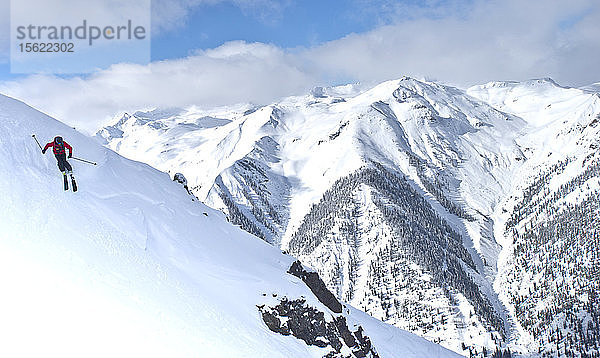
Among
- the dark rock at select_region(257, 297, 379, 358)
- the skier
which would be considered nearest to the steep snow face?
the skier

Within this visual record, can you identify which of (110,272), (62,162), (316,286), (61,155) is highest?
(61,155)

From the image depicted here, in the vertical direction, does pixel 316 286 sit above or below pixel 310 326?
below

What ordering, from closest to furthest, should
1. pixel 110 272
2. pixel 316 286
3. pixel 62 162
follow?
pixel 110 272, pixel 62 162, pixel 316 286

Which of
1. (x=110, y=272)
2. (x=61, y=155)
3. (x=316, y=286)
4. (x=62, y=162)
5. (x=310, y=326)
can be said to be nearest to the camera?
(x=110, y=272)

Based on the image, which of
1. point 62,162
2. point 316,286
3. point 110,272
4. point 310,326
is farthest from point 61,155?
point 316,286

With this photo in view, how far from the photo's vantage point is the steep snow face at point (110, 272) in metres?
21.3

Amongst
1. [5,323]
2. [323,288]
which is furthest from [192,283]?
[323,288]

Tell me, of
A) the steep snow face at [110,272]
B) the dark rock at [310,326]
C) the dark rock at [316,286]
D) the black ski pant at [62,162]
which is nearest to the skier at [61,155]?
the black ski pant at [62,162]

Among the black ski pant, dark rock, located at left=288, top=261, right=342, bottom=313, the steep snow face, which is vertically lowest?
dark rock, located at left=288, top=261, right=342, bottom=313

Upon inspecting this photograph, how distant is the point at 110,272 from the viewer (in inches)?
1040

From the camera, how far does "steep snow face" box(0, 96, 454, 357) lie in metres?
21.3

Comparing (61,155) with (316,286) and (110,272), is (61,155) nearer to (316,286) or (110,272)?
(110,272)

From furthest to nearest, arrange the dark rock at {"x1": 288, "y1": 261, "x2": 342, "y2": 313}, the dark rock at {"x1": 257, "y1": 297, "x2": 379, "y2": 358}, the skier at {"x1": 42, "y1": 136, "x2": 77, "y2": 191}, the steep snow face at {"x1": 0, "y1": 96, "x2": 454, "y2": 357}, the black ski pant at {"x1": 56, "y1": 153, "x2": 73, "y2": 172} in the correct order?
the dark rock at {"x1": 288, "y1": 261, "x2": 342, "y2": 313}
the dark rock at {"x1": 257, "y1": 297, "x2": 379, "y2": 358}
the black ski pant at {"x1": 56, "y1": 153, "x2": 73, "y2": 172}
the skier at {"x1": 42, "y1": 136, "x2": 77, "y2": 191}
the steep snow face at {"x1": 0, "y1": 96, "x2": 454, "y2": 357}

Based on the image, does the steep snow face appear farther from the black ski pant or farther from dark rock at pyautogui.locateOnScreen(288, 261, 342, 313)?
dark rock at pyautogui.locateOnScreen(288, 261, 342, 313)
